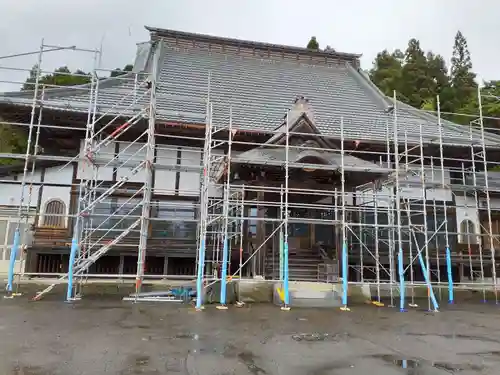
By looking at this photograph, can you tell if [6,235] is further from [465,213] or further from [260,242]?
[465,213]

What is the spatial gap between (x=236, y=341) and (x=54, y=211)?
9.97 meters

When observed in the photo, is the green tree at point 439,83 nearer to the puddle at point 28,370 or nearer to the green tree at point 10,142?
the green tree at point 10,142

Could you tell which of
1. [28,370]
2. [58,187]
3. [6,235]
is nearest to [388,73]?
[58,187]

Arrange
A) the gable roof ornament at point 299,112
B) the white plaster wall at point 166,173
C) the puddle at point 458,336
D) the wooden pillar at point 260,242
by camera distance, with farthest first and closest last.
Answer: the white plaster wall at point 166,173 → the wooden pillar at point 260,242 → the gable roof ornament at point 299,112 → the puddle at point 458,336

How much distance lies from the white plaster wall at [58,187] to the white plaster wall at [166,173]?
118 inches

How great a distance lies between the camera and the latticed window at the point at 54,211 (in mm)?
13383

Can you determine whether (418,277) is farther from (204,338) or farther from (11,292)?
(11,292)

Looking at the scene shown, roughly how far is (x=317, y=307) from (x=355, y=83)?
14.4 metres

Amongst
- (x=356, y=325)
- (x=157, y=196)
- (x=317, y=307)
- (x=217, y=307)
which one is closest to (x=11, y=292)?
(x=157, y=196)

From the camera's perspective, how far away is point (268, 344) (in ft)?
19.7

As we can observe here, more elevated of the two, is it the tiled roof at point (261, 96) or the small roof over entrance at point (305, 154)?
the tiled roof at point (261, 96)

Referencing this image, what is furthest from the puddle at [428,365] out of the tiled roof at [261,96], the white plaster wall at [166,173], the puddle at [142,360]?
the white plaster wall at [166,173]

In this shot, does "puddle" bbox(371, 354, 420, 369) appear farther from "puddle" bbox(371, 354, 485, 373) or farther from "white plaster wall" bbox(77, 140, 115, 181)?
"white plaster wall" bbox(77, 140, 115, 181)

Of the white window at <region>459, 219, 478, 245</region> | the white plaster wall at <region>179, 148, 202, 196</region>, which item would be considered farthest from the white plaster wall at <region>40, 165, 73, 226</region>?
the white window at <region>459, 219, 478, 245</region>
